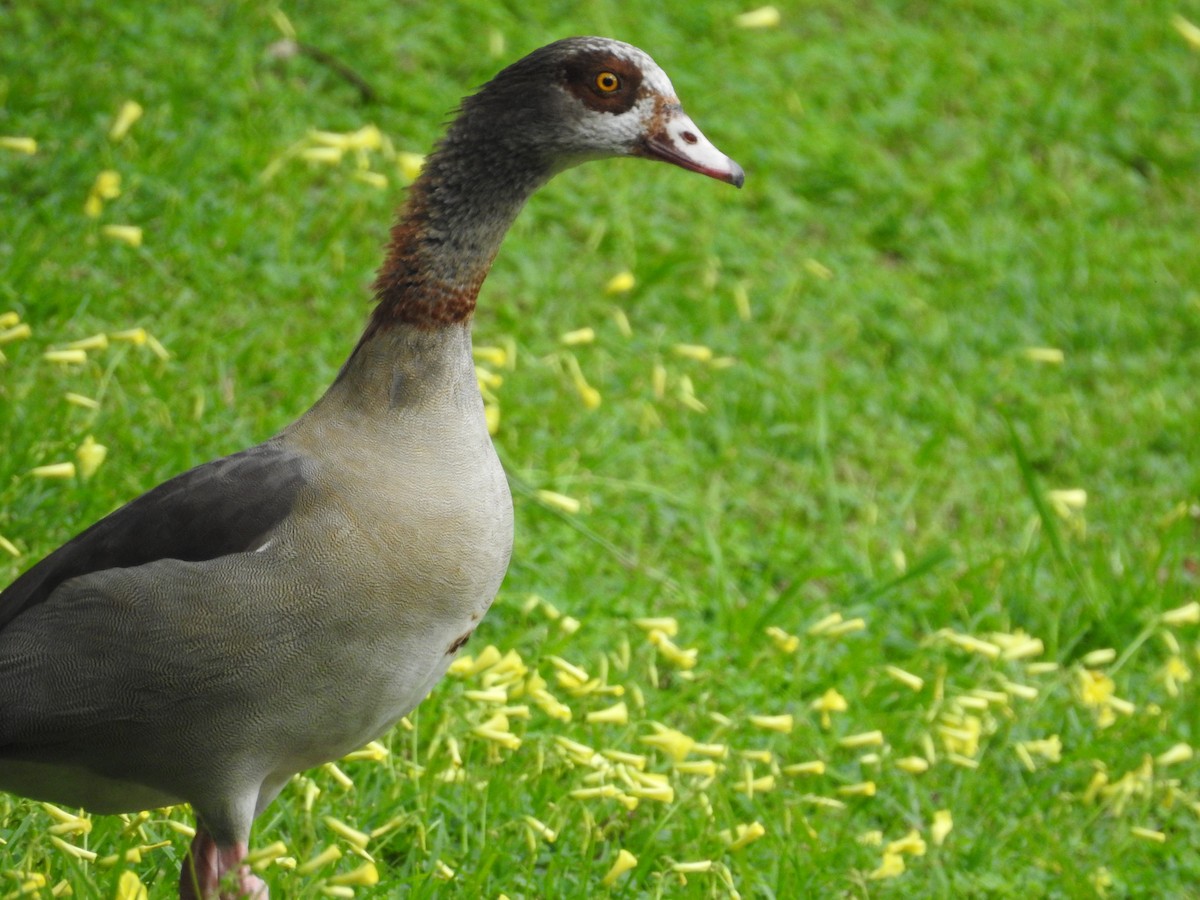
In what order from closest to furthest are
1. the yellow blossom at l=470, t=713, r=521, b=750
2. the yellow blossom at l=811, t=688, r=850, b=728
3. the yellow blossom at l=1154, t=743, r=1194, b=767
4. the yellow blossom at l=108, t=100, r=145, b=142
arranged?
the yellow blossom at l=470, t=713, r=521, b=750
the yellow blossom at l=811, t=688, r=850, b=728
the yellow blossom at l=1154, t=743, r=1194, b=767
the yellow blossom at l=108, t=100, r=145, b=142

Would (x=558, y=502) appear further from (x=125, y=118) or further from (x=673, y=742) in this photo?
(x=125, y=118)

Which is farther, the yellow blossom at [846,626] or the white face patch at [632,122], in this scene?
the yellow blossom at [846,626]

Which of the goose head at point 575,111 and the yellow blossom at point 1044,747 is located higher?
the goose head at point 575,111

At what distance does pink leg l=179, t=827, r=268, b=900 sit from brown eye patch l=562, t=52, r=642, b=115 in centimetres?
161

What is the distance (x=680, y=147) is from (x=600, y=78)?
0.70 feet

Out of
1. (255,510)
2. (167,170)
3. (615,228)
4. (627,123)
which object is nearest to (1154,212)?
(615,228)

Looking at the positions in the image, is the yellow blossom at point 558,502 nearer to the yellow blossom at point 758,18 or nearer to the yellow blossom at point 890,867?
the yellow blossom at point 890,867

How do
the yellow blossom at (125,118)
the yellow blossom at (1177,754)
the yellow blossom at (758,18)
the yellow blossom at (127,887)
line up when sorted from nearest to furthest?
1. the yellow blossom at (127,887)
2. the yellow blossom at (1177,754)
3. the yellow blossom at (125,118)
4. the yellow blossom at (758,18)

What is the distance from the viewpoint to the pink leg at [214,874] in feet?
9.57

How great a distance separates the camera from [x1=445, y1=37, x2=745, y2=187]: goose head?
300cm

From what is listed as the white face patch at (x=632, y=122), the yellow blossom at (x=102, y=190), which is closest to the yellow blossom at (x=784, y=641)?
the white face patch at (x=632, y=122)

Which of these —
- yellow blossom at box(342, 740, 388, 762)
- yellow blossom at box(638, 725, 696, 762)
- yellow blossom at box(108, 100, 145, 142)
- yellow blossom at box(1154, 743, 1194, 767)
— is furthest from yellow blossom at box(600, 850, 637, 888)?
yellow blossom at box(108, 100, 145, 142)

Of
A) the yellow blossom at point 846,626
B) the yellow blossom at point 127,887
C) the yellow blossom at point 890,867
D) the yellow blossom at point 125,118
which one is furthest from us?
the yellow blossom at point 125,118

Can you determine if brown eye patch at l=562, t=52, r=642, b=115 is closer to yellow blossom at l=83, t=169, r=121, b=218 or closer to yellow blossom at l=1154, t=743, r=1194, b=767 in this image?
yellow blossom at l=83, t=169, r=121, b=218
